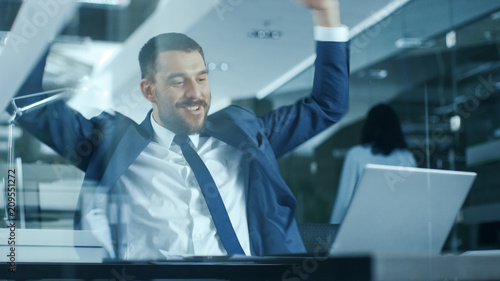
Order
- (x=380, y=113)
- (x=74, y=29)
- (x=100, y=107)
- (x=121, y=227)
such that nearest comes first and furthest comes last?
(x=121, y=227) < (x=100, y=107) < (x=74, y=29) < (x=380, y=113)

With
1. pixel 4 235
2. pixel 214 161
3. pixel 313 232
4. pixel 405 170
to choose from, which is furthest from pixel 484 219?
pixel 4 235

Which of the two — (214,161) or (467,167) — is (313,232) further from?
(467,167)

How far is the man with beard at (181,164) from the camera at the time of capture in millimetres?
1794

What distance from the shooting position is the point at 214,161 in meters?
1.88

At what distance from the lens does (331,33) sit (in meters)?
2.04

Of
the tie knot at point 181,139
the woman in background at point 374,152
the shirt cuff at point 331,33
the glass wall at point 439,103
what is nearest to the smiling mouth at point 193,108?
the tie knot at point 181,139

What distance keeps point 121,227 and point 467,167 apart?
3852 millimetres

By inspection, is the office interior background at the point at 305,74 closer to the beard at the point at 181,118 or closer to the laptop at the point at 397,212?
the beard at the point at 181,118

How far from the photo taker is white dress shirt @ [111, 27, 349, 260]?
5.82 ft

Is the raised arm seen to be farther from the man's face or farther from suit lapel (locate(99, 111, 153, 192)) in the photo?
suit lapel (locate(99, 111, 153, 192))

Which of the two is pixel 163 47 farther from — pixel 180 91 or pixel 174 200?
pixel 174 200

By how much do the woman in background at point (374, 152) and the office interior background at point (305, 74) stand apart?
367 millimetres

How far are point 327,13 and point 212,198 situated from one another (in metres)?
0.78

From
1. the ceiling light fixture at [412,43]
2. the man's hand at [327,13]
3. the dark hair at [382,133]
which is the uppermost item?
the ceiling light fixture at [412,43]
